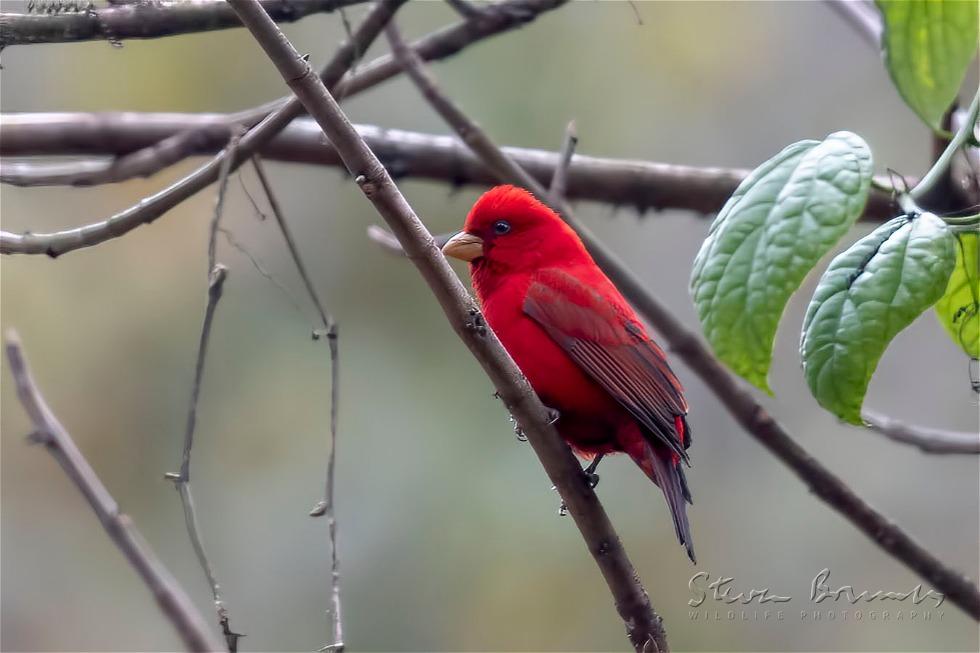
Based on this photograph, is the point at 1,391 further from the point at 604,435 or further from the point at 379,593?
the point at 604,435

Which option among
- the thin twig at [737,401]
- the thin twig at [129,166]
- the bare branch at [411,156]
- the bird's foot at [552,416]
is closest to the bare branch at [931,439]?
the thin twig at [737,401]

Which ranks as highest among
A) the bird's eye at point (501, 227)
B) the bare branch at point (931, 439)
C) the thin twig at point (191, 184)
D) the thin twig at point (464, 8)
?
the thin twig at point (464, 8)

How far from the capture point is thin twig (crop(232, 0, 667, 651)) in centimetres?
199

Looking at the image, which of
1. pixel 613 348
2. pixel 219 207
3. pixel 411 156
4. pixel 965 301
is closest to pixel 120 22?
pixel 219 207

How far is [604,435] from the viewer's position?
347cm

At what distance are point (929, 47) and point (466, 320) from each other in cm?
107

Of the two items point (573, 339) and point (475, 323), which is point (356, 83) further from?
point (475, 323)

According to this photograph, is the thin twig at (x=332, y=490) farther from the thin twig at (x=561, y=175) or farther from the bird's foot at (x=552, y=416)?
the thin twig at (x=561, y=175)

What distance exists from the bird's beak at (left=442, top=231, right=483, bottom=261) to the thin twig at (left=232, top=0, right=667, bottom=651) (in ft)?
4.49

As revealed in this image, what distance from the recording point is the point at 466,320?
2.16 meters

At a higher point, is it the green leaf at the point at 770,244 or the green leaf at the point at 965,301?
the green leaf at the point at 770,244

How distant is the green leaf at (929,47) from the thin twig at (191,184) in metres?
1.47

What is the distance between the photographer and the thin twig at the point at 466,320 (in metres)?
1.99

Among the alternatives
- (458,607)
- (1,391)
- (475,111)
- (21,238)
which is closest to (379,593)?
(458,607)
